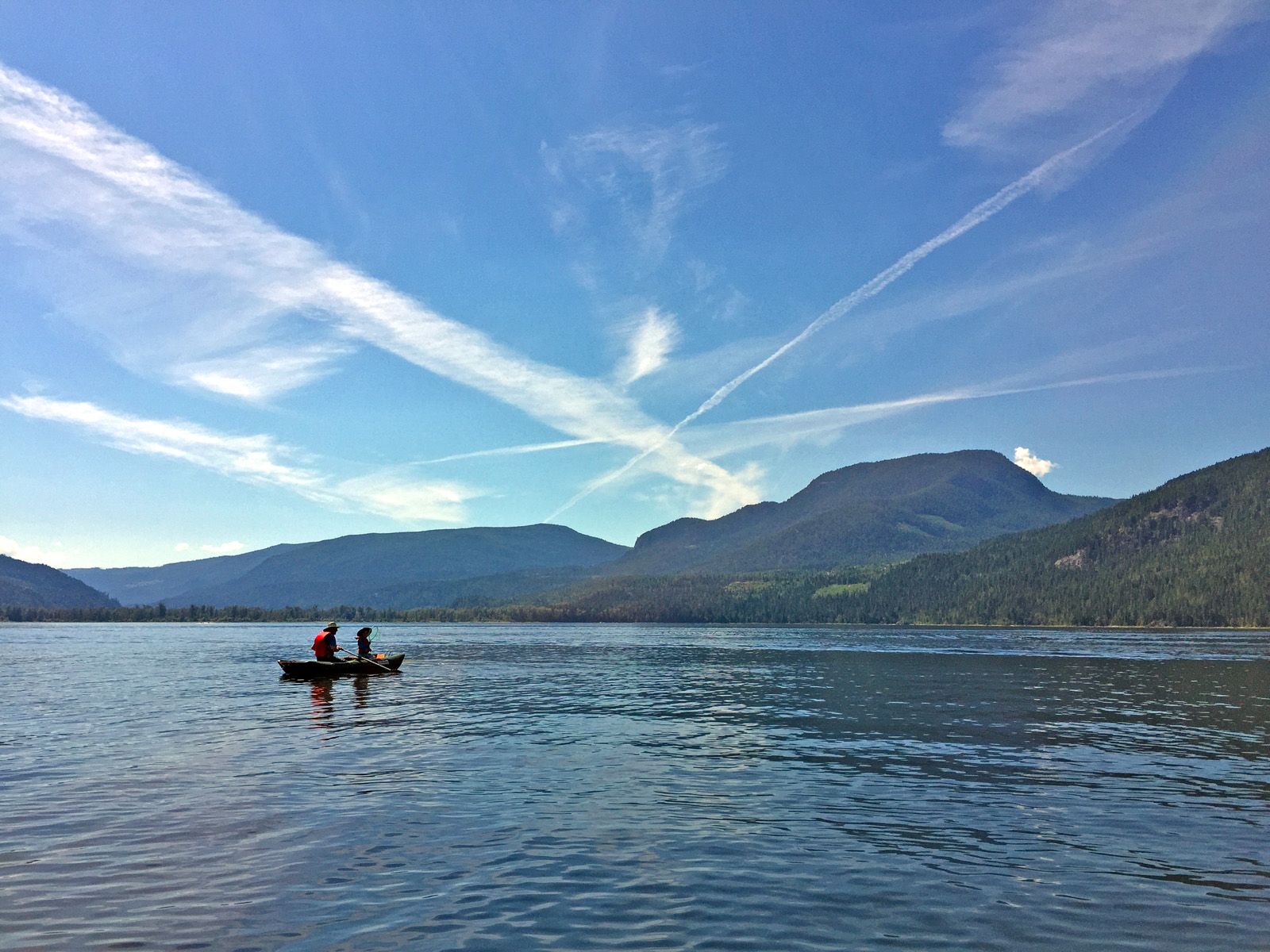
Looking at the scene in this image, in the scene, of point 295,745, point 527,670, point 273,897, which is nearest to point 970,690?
point 527,670

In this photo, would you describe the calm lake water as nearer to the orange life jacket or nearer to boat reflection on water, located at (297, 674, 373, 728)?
boat reflection on water, located at (297, 674, 373, 728)

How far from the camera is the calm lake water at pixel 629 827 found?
16.8m

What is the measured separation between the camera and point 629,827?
24516 millimetres

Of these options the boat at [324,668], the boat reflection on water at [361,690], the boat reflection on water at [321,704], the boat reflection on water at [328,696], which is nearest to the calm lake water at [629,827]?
the boat reflection on water at [321,704]

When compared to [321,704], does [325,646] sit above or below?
above

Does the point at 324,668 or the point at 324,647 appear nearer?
the point at 324,668

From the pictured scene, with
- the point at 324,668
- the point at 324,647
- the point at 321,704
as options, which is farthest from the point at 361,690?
the point at 321,704

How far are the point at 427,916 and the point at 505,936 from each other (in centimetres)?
201

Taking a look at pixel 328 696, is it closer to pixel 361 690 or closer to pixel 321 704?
pixel 361 690

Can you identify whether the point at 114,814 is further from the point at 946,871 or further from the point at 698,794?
the point at 946,871

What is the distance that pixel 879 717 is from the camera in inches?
2094

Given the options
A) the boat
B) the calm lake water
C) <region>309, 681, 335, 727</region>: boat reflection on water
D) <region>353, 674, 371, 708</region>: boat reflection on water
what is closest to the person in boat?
the boat

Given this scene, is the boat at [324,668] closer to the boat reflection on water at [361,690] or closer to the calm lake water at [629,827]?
the boat reflection on water at [361,690]

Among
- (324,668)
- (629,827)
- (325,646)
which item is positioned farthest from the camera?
(325,646)
